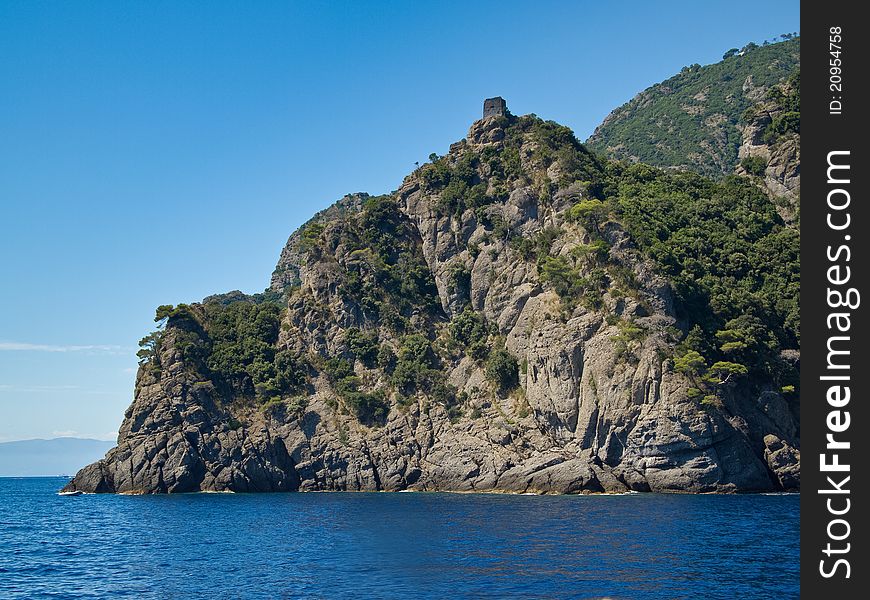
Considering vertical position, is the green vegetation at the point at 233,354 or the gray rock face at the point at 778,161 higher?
the gray rock face at the point at 778,161

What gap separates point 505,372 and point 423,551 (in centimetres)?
5502

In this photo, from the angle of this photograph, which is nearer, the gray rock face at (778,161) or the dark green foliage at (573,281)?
the dark green foliage at (573,281)

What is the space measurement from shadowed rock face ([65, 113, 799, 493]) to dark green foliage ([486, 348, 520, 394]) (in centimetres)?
123

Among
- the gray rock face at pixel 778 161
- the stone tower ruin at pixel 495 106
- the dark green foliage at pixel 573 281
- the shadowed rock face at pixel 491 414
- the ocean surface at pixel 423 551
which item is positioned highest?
the stone tower ruin at pixel 495 106

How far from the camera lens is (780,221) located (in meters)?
105

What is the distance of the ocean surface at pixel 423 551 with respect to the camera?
3203 centimetres

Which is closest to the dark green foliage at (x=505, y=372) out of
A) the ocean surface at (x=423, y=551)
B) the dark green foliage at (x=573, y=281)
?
the dark green foliage at (x=573, y=281)

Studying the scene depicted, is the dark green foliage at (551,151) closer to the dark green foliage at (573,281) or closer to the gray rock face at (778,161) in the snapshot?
the dark green foliage at (573,281)

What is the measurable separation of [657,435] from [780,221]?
45271 millimetres

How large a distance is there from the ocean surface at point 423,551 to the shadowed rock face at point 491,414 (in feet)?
28.5

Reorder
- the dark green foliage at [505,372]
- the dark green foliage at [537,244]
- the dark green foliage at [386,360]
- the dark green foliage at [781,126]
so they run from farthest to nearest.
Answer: the dark green foliage at [781,126] → the dark green foliage at [386,360] → the dark green foliage at [537,244] → the dark green foliage at [505,372]

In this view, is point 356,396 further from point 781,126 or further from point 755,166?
point 781,126

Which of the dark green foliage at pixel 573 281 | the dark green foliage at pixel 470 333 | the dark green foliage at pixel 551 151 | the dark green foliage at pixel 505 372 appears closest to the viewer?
the dark green foliage at pixel 573 281

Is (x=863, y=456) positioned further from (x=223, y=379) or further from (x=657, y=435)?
(x=223, y=379)
